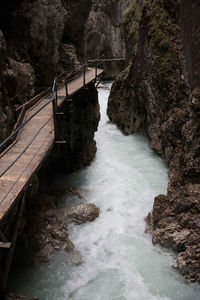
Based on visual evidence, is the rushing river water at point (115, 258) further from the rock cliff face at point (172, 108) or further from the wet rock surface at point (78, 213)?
the rock cliff face at point (172, 108)

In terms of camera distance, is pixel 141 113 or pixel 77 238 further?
pixel 141 113

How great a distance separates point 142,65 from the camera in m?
14.9

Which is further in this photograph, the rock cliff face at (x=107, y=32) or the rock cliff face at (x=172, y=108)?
Answer: the rock cliff face at (x=107, y=32)

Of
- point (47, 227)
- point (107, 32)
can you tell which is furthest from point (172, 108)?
point (107, 32)

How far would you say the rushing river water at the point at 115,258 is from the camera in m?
6.70

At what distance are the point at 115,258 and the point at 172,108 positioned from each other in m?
7.14

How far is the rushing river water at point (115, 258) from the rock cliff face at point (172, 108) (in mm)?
591

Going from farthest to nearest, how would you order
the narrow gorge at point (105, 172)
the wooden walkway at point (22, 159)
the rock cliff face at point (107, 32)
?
the rock cliff face at point (107, 32) → the narrow gorge at point (105, 172) → the wooden walkway at point (22, 159)

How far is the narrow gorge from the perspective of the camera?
6.91 meters

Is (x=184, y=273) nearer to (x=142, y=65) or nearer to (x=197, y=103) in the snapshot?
(x=197, y=103)

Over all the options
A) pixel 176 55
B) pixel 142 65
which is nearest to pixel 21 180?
pixel 176 55

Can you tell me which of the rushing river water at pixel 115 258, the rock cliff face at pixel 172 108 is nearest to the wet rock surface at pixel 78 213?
the rushing river water at pixel 115 258

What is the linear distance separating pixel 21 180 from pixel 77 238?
4187 millimetres

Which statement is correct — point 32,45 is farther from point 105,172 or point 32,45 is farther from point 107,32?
point 107,32
